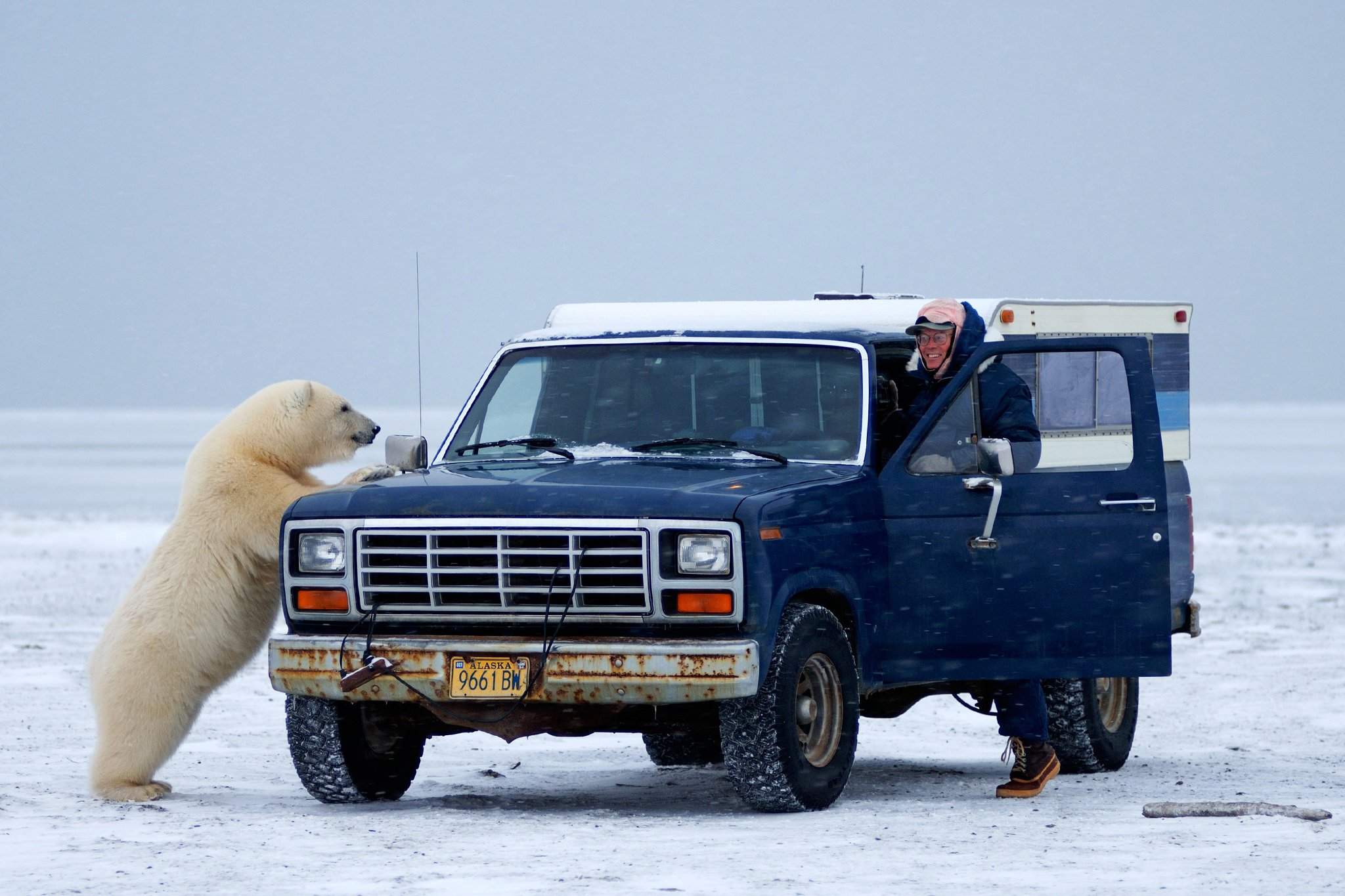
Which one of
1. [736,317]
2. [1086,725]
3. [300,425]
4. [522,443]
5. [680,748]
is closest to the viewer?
[522,443]

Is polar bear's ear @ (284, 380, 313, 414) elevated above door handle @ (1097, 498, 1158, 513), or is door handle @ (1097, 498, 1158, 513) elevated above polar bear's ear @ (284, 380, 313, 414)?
polar bear's ear @ (284, 380, 313, 414)

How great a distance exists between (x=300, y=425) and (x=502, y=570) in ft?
6.36

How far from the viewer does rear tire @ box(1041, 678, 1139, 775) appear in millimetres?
10203

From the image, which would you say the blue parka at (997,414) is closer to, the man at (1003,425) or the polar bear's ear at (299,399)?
the man at (1003,425)

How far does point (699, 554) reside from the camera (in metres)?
7.59

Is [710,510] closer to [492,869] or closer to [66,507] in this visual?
[492,869]

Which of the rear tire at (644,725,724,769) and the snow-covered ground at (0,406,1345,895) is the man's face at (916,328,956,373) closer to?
the snow-covered ground at (0,406,1345,895)

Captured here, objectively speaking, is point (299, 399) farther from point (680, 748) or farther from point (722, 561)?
point (680, 748)

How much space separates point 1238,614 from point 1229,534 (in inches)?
476

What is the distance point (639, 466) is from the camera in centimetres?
842

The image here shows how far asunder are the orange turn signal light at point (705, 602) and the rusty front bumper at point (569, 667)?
12 cm

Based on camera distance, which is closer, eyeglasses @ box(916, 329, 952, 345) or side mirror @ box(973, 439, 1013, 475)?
side mirror @ box(973, 439, 1013, 475)

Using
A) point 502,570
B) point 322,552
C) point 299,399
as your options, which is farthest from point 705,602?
point 299,399

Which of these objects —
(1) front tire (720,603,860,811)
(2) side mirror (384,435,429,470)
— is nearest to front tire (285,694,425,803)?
(2) side mirror (384,435,429,470)
